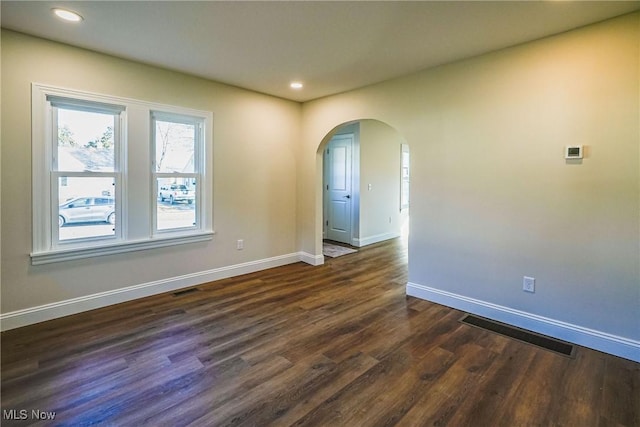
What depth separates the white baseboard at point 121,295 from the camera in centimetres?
280

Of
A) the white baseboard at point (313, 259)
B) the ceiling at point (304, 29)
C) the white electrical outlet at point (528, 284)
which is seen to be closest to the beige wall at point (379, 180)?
the white baseboard at point (313, 259)

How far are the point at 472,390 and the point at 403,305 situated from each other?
138 centimetres

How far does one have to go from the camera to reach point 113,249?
3.28m

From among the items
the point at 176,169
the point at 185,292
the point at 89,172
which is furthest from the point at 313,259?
the point at 89,172

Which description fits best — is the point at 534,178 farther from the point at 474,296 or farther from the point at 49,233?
the point at 49,233

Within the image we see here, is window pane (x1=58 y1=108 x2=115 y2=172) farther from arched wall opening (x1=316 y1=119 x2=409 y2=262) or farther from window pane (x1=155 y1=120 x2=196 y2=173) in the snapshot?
arched wall opening (x1=316 y1=119 x2=409 y2=262)

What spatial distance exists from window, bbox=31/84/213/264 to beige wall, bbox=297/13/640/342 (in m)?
2.50

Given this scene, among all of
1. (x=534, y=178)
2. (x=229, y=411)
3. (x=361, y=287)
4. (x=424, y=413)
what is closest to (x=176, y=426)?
(x=229, y=411)

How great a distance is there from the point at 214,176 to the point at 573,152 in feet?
12.0

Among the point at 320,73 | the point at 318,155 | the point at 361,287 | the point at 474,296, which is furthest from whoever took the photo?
the point at 318,155

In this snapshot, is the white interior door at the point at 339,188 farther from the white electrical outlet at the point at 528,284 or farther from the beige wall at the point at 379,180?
the white electrical outlet at the point at 528,284

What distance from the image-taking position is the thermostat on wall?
252 centimetres

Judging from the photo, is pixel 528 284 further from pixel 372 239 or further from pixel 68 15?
pixel 68 15

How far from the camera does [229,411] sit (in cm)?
180
